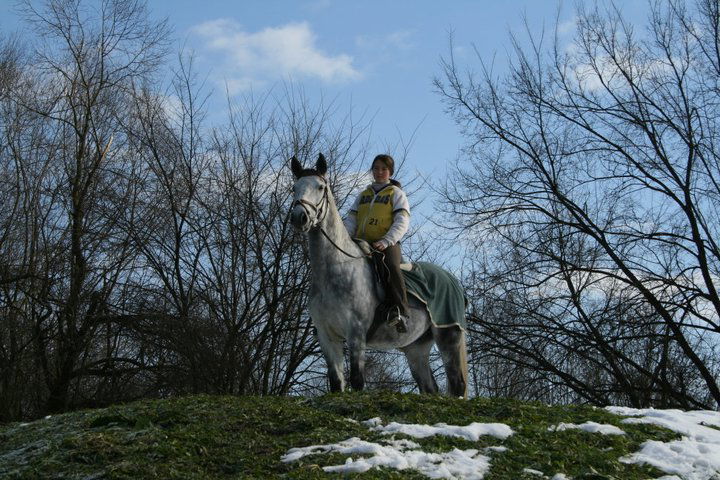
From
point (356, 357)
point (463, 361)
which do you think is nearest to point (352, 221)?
point (356, 357)

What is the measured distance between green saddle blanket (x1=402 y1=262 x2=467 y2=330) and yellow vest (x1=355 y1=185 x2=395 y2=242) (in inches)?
22.9

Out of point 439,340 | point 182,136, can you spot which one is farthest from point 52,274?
point 439,340

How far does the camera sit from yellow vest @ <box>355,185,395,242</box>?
9.87 m

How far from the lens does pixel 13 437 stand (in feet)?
28.3

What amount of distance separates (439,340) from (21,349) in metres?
9.94

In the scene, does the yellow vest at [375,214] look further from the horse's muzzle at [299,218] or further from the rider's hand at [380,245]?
the horse's muzzle at [299,218]

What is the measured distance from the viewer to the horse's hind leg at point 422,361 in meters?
10.6

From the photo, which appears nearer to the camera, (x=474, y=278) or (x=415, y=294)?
(x=415, y=294)

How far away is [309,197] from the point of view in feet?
29.3

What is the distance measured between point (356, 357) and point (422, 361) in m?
1.77

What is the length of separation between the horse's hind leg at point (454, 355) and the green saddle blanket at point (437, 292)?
0.12 m

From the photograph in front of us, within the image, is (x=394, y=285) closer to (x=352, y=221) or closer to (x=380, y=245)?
(x=380, y=245)

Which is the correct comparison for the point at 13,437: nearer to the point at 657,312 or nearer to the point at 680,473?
the point at 680,473

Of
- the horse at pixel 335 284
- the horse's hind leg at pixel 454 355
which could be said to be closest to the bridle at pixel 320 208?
the horse at pixel 335 284
